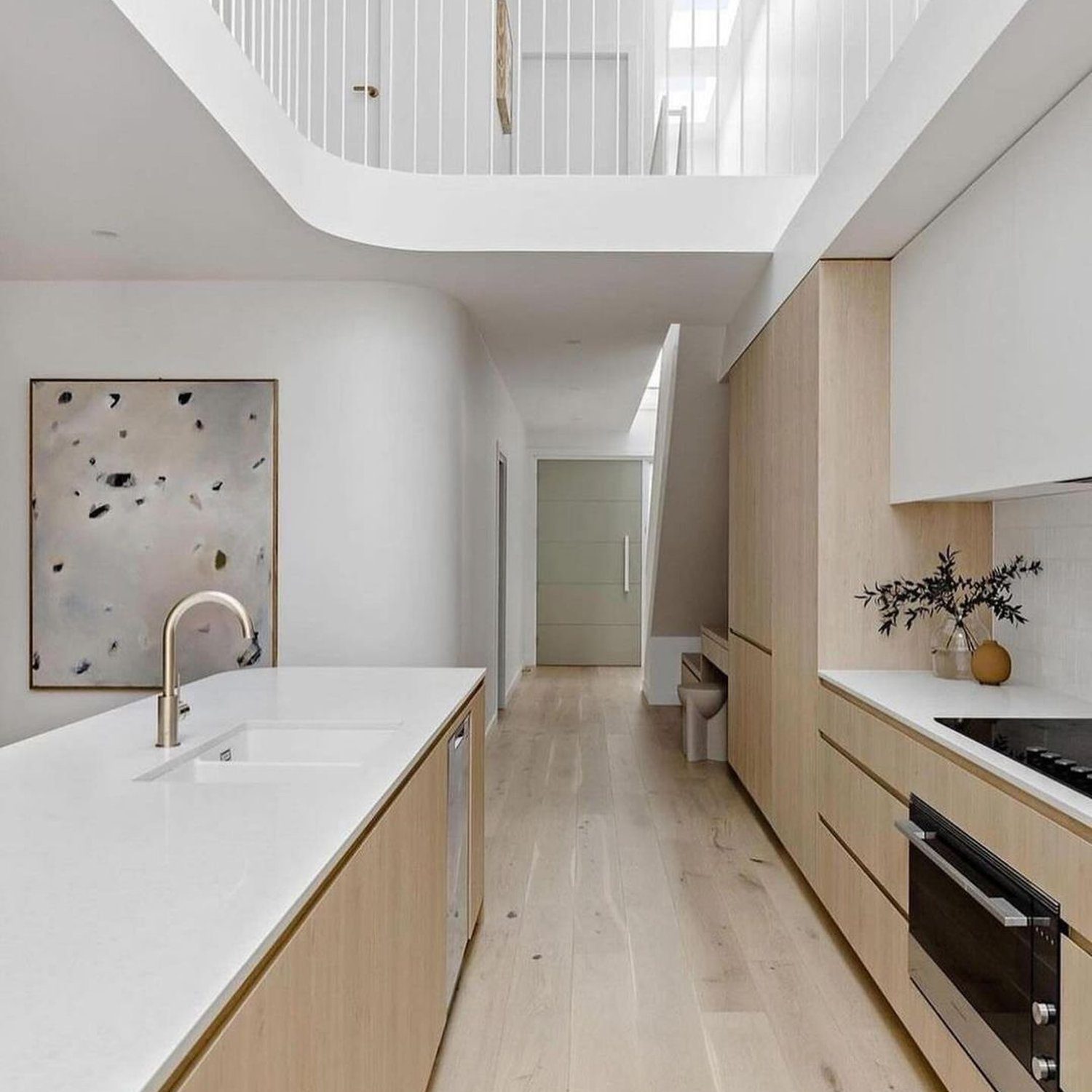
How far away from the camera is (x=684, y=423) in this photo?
561 cm

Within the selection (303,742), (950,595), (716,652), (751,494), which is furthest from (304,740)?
(716,652)

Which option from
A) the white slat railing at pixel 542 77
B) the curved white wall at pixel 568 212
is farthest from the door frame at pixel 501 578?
the curved white wall at pixel 568 212

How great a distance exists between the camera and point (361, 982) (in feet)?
4.55

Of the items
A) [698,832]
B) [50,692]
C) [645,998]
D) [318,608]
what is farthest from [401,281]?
[645,998]

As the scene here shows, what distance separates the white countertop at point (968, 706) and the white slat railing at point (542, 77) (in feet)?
6.21

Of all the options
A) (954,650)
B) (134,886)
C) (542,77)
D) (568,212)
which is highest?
(542,77)

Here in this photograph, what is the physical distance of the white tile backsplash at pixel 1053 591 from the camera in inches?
102

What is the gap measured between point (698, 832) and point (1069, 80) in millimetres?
3024

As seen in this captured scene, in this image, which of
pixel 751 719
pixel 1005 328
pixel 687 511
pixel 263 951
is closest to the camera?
pixel 263 951

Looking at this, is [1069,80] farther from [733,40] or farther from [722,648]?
[733,40]

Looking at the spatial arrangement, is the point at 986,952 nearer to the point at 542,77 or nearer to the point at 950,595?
the point at 950,595

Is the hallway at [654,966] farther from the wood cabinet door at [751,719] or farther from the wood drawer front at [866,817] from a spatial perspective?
the wood drawer front at [866,817]

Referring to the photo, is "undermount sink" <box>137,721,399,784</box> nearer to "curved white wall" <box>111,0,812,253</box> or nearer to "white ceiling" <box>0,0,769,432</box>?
"white ceiling" <box>0,0,769,432</box>

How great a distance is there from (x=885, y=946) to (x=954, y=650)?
3.06 feet
